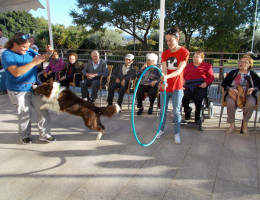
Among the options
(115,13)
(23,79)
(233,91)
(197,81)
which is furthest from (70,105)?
(115,13)

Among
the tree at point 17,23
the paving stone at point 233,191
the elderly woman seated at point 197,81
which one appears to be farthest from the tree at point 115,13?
the tree at point 17,23

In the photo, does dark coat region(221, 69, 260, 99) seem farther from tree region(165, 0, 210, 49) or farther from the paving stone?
tree region(165, 0, 210, 49)

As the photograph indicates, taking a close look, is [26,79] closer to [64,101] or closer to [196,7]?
[64,101]

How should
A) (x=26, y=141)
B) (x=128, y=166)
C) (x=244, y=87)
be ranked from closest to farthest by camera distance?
(x=128, y=166) → (x=26, y=141) → (x=244, y=87)

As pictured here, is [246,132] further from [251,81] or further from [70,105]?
[70,105]

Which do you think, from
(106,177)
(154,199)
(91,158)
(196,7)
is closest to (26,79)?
(91,158)

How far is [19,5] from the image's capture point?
25.2 feet

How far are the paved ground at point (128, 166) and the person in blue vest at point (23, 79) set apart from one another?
1.00 ft

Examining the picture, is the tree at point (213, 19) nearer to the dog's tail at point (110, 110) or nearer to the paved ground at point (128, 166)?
the paved ground at point (128, 166)

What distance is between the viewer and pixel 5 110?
4.86 meters

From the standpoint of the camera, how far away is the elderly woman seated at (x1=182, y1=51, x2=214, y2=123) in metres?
3.94

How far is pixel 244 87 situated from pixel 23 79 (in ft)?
12.6

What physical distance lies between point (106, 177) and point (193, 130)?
2131 millimetres

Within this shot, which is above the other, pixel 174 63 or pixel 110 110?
pixel 174 63
